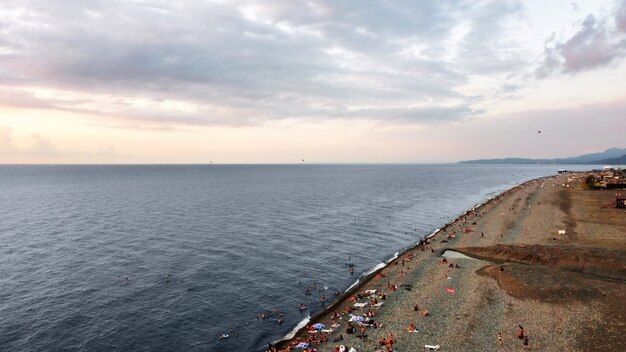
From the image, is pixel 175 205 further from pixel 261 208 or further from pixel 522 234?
pixel 522 234

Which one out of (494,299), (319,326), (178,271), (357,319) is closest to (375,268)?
(494,299)

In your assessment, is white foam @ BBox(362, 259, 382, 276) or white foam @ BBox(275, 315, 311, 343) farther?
white foam @ BBox(362, 259, 382, 276)

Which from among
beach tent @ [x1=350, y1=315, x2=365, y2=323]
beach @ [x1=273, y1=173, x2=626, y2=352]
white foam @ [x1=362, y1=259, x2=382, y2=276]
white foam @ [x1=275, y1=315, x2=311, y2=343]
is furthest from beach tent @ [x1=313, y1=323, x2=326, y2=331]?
white foam @ [x1=362, y1=259, x2=382, y2=276]

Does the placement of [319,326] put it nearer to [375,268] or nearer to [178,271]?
[375,268]

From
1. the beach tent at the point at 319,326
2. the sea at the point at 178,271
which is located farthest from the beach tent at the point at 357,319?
the sea at the point at 178,271

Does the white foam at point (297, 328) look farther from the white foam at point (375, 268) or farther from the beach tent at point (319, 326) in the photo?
the white foam at point (375, 268)

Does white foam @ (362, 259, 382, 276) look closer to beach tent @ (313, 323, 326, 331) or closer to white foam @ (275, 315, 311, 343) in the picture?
white foam @ (275, 315, 311, 343)

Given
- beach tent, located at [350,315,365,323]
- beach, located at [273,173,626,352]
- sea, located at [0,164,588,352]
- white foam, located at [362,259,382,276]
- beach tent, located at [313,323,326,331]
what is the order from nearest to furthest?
1. beach, located at [273,173,626,352]
2. beach tent, located at [313,323,326,331]
3. sea, located at [0,164,588,352]
4. beach tent, located at [350,315,365,323]
5. white foam, located at [362,259,382,276]

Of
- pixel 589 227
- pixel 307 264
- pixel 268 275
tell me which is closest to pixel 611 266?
pixel 589 227
